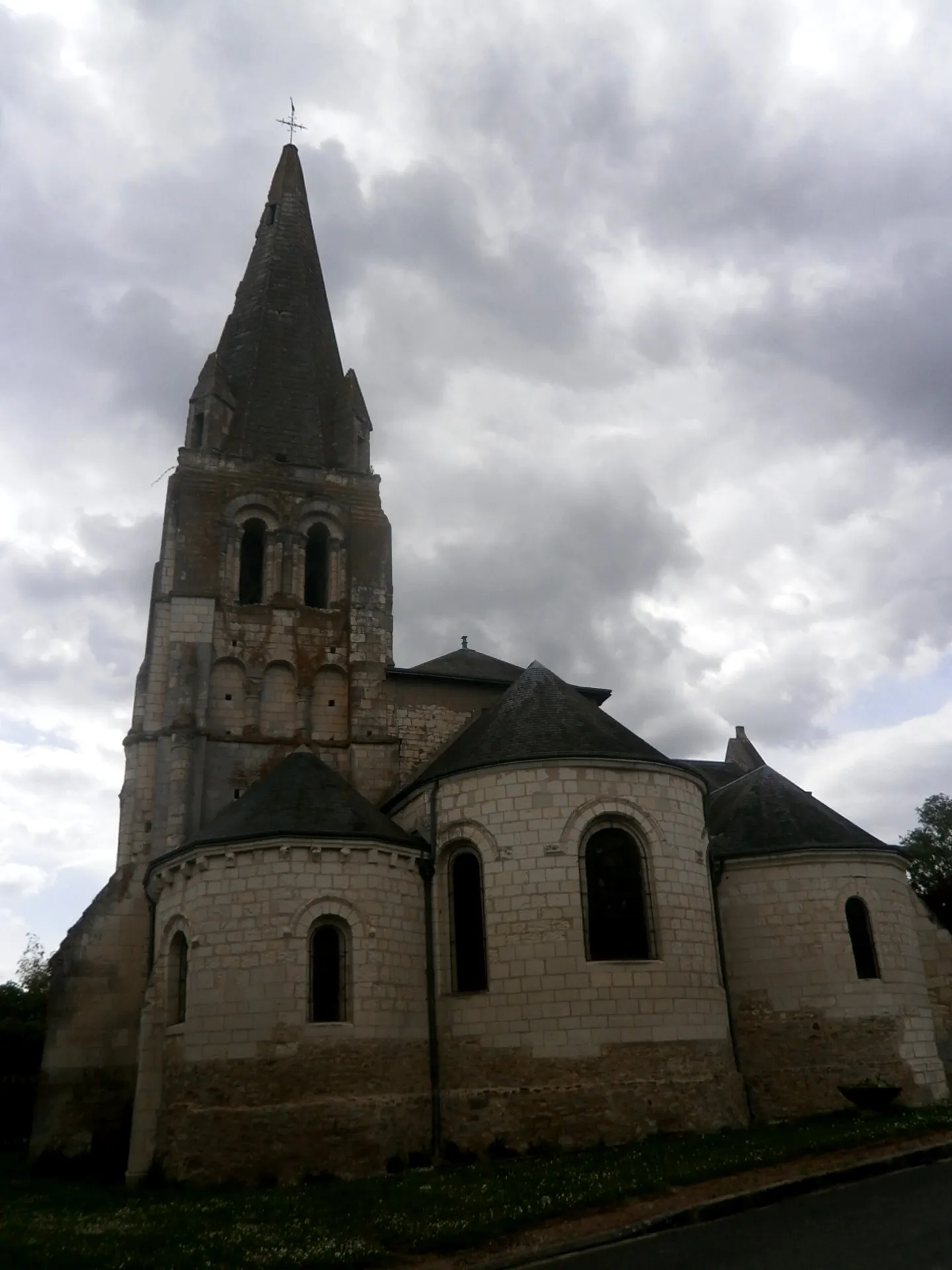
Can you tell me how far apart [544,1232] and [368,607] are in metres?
18.0

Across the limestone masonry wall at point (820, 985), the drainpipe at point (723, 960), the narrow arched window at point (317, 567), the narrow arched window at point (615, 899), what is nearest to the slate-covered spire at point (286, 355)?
the narrow arched window at point (317, 567)

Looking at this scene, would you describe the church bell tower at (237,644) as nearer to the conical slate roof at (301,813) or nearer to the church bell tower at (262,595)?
the church bell tower at (262,595)

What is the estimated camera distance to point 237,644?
25203 mm

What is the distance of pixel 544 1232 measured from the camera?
10336 mm

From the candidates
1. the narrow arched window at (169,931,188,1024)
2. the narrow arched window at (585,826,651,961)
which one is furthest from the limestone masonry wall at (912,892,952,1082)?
the narrow arched window at (169,931,188,1024)

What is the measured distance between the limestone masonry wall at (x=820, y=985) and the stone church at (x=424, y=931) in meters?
0.05

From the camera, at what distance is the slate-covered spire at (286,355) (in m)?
28.9

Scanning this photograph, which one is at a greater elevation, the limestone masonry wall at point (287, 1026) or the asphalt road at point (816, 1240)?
the limestone masonry wall at point (287, 1026)

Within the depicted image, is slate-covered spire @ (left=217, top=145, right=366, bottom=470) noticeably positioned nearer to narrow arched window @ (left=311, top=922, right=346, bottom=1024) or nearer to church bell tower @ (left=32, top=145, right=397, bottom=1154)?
church bell tower @ (left=32, top=145, right=397, bottom=1154)

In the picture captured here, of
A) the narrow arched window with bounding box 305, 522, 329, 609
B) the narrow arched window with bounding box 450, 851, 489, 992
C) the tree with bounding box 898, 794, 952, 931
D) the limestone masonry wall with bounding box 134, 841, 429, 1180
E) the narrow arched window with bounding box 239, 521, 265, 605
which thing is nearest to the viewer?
the limestone masonry wall with bounding box 134, 841, 429, 1180

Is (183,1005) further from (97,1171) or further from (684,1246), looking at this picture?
(684,1246)

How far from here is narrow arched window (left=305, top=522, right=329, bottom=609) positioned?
89.4 ft

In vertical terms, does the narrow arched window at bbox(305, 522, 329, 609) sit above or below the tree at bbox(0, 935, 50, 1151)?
above

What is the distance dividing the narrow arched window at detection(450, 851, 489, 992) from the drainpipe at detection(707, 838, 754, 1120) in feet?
16.1
